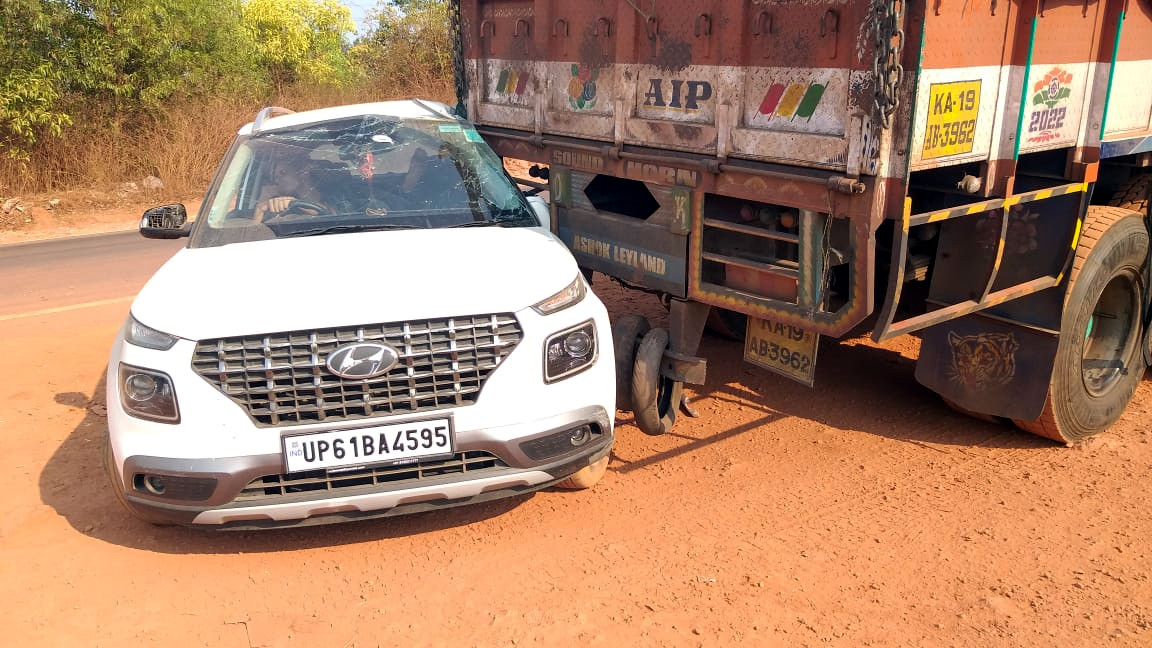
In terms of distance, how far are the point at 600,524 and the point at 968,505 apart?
1.60m

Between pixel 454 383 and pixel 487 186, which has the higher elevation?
pixel 487 186

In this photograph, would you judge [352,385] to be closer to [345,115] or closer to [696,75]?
[696,75]

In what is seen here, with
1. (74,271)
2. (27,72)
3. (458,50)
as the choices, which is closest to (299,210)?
(458,50)

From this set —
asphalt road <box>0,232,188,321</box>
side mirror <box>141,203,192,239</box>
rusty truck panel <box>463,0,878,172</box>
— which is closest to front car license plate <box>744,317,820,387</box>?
rusty truck panel <box>463,0,878,172</box>

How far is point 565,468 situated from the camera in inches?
138

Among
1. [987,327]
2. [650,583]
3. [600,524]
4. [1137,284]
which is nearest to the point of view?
[650,583]

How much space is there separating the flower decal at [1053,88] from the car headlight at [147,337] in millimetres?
3677

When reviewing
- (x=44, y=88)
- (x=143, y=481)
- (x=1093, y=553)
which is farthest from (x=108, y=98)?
(x=1093, y=553)

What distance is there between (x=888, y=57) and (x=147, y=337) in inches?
113

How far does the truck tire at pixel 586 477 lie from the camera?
388 cm

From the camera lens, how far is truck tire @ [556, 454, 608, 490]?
3.88 meters

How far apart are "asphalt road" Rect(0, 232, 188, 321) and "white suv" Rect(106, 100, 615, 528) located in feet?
15.9

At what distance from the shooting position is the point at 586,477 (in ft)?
12.9

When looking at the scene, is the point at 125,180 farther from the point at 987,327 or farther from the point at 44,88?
the point at 987,327
